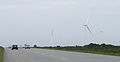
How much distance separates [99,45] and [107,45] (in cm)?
284

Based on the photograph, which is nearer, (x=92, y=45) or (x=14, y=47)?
(x=92, y=45)

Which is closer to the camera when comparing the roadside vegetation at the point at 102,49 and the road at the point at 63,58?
the road at the point at 63,58

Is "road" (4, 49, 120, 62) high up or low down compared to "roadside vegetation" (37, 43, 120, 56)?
down

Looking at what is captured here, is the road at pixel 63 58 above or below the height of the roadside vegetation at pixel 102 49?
below

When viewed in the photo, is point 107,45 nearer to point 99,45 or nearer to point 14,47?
point 99,45

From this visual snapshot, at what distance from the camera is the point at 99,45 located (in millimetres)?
89875

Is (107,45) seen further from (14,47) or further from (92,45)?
(14,47)

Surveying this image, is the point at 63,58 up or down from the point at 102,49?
down

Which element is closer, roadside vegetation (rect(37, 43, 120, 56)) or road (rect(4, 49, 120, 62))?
road (rect(4, 49, 120, 62))

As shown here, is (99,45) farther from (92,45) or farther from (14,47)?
(14,47)

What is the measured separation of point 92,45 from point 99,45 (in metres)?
2.56

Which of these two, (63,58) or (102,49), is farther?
(102,49)

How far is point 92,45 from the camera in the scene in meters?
91.9

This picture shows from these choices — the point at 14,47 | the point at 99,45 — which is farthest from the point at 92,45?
the point at 14,47
